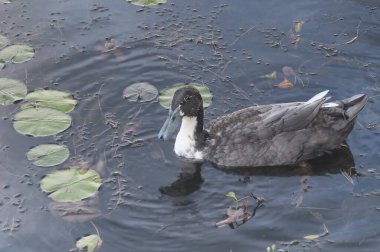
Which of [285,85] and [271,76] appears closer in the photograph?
[285,85]

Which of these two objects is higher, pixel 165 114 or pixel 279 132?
pixel 279 132

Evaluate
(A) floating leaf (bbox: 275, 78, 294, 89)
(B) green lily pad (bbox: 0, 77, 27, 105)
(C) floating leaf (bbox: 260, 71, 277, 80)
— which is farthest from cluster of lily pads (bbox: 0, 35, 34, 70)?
(A) floating leaf (bbox: 275, 78, 294, 89)

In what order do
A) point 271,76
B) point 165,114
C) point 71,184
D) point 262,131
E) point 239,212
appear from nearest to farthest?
point 239,212 → point 71,184 → point 262,131 → point 165,114 → point 271,76

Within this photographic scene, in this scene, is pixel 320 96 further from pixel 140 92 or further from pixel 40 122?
pixel 40 122

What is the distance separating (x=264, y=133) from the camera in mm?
8992

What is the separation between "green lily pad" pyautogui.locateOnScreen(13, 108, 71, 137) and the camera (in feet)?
30.7

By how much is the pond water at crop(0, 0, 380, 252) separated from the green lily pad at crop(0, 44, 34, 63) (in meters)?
0.13

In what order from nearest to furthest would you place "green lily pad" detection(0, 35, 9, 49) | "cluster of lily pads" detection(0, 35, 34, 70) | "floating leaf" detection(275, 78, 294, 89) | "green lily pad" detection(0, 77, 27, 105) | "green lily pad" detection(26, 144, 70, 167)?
1. "green lily pad" detection(26, 144, 70, 167)
2. "green lily pad" detection(0, 77, 27, 105)
3. "floating leaf" detection(275, 78, 294, 89)
4. "cluster of lily pads" detection(0, 35, 34, 70)
5. "green lily pad" detection(0, 35, 9, 49)

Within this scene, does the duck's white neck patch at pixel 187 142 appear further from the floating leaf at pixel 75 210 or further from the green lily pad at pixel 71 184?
the floating leaf at pixel 75 210

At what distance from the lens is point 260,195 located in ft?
28.1

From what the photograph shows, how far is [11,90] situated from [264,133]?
3.50 meters

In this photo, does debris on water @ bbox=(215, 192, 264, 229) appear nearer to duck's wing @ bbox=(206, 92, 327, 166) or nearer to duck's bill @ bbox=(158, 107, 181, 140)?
duck's wing @ bbox=(206, 92, 327, 166)

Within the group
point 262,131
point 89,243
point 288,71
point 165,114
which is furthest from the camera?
point 288,71

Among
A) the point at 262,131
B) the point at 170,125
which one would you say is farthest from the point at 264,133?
the point at 170,125
